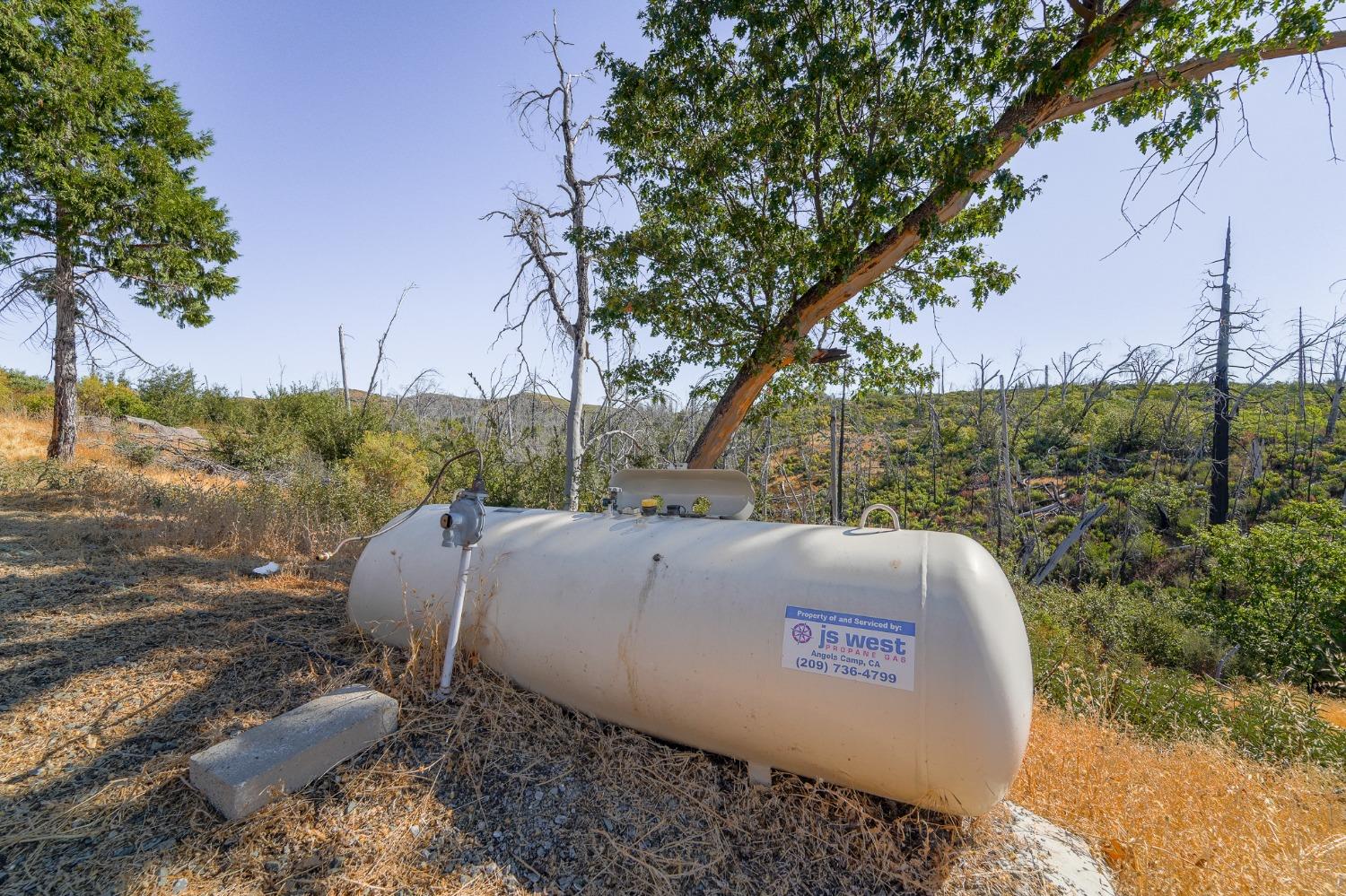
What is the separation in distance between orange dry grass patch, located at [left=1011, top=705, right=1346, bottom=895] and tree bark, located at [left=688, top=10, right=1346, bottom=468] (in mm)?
4106

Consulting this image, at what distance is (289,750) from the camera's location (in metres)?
2.33

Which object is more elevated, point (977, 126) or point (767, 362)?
point (977, 126)

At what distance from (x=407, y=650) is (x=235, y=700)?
0.84m

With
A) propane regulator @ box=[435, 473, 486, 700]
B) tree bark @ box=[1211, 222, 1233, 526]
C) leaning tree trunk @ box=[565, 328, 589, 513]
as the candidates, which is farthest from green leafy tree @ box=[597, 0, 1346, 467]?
tree bark @ box=[1211, 222, 1233, 526]

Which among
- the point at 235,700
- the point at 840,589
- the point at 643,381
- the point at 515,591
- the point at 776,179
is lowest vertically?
the point at 235,700

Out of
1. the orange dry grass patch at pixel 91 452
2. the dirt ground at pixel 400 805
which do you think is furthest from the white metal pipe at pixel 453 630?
the orange dry grass patch at pixel 91 452

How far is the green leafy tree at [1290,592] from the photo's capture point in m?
9.61

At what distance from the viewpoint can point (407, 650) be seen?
3.45 m

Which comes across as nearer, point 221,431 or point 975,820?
point 975,820

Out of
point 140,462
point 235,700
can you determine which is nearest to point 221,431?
point 140,462

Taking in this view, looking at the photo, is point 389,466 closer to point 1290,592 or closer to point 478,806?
point 478,806

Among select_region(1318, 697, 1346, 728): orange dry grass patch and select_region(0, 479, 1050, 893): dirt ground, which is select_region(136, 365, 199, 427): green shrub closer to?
select_region(0, 479, 1050, 893): dirt ground

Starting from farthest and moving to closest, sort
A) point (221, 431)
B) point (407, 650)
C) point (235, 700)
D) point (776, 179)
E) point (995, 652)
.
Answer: point (221, 431) < point (776, 179) < point (407, 650) < point (235, 700) < point (995, 652)

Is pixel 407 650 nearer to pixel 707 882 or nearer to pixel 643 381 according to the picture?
pixel 707 882
